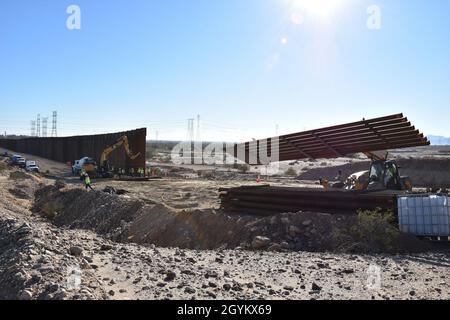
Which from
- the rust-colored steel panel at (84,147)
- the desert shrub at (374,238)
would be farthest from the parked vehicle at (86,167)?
the desert shrub at (374,238)

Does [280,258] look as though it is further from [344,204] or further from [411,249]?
[344,204]

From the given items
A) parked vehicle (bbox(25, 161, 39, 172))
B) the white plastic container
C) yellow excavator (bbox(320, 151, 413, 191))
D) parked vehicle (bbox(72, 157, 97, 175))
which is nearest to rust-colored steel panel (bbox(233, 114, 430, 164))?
yellow excavator (bbox(320, 151, 413, 191))

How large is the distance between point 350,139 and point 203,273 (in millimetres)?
12022

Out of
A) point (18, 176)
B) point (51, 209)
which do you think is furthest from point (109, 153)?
point (51, 209)

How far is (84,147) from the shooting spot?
51250mm

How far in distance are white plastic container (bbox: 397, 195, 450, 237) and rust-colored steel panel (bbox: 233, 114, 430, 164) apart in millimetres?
4510

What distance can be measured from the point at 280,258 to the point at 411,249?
3.17m

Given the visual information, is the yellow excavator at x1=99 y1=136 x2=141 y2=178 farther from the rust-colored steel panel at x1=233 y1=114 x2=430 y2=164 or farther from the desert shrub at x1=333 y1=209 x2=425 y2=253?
the desert shrub at x1=333 y1=209 x2=425 y2=253

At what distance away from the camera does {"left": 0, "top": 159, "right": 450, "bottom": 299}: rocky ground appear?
6.16 m

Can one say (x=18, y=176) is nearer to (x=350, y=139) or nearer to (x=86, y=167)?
(x=86, y=167)

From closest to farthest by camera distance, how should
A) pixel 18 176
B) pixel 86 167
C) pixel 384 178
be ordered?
pixel 384 178 < pixel 18 176 < pixel 86 167

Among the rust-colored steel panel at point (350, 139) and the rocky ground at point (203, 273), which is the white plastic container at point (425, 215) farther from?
the rust-colored steel panel at point (350, 139)

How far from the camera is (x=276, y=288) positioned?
670 centimetres
